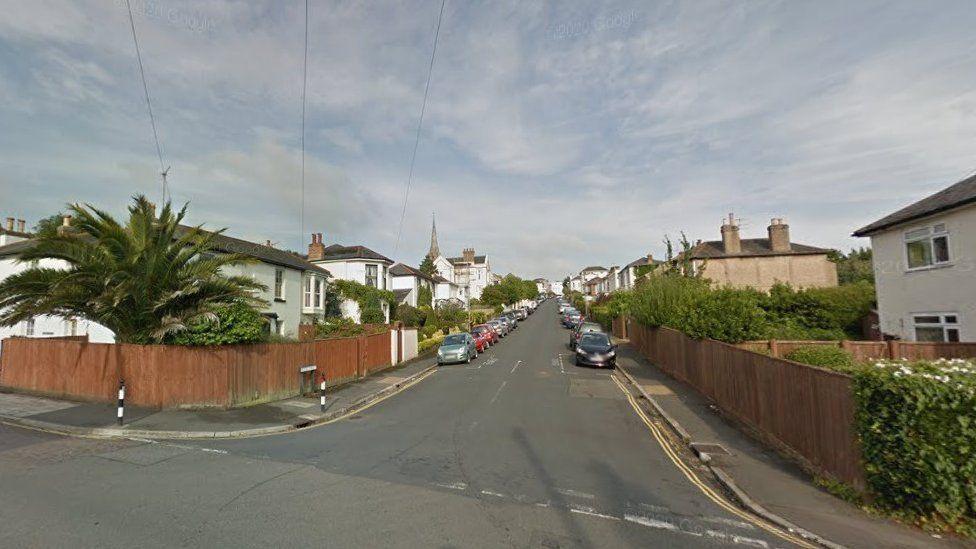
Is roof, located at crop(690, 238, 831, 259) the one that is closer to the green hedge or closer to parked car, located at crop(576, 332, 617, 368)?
parked car, located at crop(576, 332, 617, 368)

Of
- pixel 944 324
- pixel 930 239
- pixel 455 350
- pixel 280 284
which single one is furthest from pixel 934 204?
pixel 280 284

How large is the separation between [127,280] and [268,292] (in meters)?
11.0

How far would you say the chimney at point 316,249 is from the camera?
3928 cm

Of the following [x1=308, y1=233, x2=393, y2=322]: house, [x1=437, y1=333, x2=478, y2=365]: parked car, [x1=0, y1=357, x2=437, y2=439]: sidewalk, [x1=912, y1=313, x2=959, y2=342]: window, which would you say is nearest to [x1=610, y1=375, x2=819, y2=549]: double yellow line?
[x1=0, y1=357, x2=437, y2=439]: sidewalk

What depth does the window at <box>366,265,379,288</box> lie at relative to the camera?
3759cm

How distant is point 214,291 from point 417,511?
10.3m

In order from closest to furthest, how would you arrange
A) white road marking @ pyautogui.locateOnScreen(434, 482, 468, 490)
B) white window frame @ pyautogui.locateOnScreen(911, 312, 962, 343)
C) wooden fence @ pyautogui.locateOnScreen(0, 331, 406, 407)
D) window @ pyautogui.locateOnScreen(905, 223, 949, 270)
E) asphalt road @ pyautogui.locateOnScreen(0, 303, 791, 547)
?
asphalt road @ pyautogui.locateOnScreen(0, 303, 791, 547), white road marking @ pyautogui.locateOnScreen(434, 482, 468, 490), wooden fence @ pyautogui.locateOnScreen(0, 331, 406, 407), white window frame @ pyautogui.locateOnScreen(911, 312, 962, 343), window @ pyautogui.locateOnScreen(905, 223, 949, 270)

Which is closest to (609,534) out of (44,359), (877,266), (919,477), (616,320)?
(919,477)

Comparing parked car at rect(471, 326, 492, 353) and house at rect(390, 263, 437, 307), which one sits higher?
house at rect(390, 263, 437, 307)

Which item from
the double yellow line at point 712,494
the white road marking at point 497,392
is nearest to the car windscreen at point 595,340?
the white road marking at point 497,392

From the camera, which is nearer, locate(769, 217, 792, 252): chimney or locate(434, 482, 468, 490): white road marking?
locate(434, 482, 468, 490): white road marking

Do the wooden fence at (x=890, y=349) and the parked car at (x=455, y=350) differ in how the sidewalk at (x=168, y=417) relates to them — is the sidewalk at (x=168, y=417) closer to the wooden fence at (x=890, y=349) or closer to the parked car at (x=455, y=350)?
the parked car at (x=455, y=350)

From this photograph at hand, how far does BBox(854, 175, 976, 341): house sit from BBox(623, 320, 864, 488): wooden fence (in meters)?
7.72

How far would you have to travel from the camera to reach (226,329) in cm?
1256
